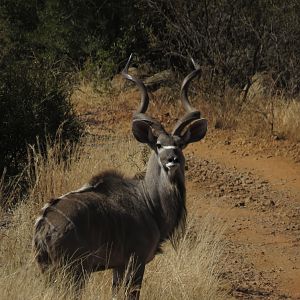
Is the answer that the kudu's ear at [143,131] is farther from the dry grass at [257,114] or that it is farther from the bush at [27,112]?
the dry grass at [257,114]

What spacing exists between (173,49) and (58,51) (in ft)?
10.2

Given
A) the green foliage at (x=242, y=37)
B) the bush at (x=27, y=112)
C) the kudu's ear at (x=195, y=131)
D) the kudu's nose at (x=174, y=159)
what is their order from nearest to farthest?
the kudu's nose at (x=174, y=159) → the kudu's ear at (x=195, y=131) → the bush at (x=27, y=112) → the green foliage at (x=242, y=37)

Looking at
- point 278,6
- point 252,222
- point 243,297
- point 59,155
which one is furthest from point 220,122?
point 243,297

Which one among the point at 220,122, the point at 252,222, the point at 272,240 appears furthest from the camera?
the point at 220,122

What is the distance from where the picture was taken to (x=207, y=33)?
14250 millimetres

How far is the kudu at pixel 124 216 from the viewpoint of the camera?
487 cm

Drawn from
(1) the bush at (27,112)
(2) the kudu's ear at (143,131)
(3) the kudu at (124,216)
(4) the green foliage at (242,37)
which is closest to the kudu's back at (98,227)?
(3) the kudu at (124,216)

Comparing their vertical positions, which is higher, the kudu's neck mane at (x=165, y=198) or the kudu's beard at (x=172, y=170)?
the kudu's beard at (x=172, y=170)

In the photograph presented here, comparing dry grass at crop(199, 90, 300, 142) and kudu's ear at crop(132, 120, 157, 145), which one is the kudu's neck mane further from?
dry grass at crop(199, 90, 300, 142)

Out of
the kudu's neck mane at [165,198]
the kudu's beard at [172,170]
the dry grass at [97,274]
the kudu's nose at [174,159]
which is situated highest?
the kudu's nose at [174,159]

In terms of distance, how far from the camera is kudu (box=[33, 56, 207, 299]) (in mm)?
4871

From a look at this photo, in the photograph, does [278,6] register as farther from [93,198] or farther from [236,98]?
[93,198]

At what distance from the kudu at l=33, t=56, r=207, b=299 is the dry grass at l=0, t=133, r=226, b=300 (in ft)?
0.56

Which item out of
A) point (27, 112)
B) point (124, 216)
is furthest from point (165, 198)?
point (27, 112)
